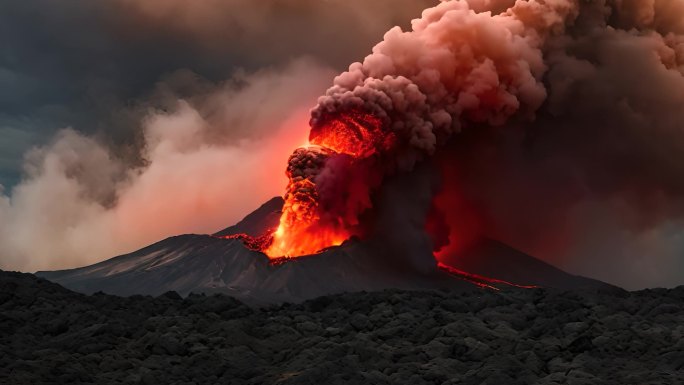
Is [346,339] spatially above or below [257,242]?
below

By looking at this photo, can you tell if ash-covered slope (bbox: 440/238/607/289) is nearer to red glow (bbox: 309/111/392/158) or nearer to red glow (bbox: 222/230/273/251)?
red glow (bbox: 309/111/392/158)

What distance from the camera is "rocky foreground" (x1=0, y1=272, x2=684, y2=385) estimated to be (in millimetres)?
25922

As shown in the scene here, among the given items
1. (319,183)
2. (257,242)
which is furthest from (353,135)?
(257,242)

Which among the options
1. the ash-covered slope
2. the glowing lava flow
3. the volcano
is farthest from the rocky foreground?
the ash-covered slope

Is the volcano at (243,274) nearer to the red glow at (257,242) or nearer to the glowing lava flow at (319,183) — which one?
the red glow at (257,242)

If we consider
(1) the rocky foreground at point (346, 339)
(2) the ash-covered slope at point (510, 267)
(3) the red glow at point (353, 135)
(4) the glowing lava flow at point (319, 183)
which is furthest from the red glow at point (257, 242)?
(1) the rocky foreground at point (346, 339)

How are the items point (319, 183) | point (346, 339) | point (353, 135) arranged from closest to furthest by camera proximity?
1. point (346, 339)
2. point (319, 183)
3. point (353, 135)

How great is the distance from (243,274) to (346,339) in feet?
79.7

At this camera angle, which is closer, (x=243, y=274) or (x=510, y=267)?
(x=243, y=274)

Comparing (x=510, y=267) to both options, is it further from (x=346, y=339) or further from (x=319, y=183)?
(x=346, y=339)

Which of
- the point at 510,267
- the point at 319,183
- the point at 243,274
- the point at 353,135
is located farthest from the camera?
the point at 510,267

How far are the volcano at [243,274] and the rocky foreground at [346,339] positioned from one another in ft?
44.9

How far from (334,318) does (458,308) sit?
556 centimetres

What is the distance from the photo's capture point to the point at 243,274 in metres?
53.2
